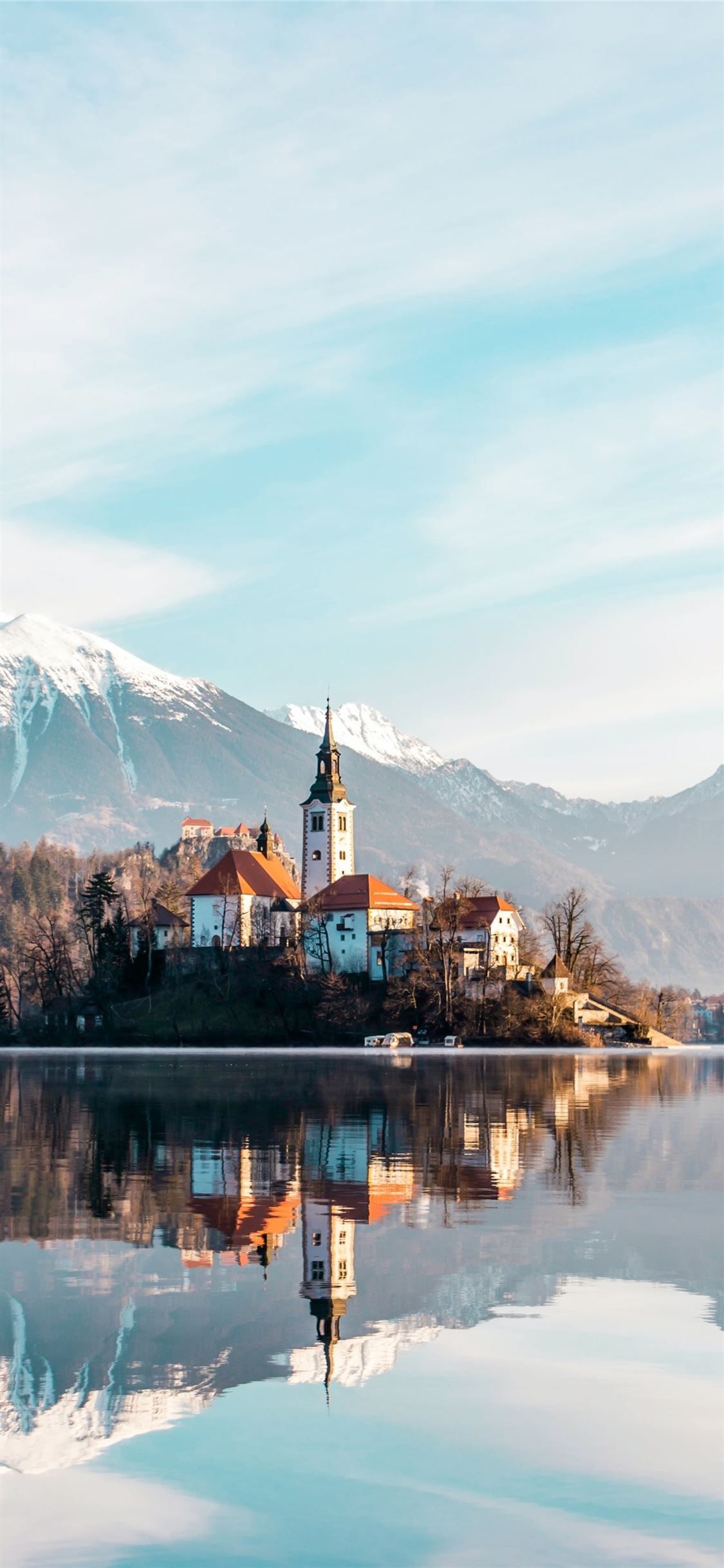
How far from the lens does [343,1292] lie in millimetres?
24375

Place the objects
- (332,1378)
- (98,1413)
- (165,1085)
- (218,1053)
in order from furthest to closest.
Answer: (218,1053)
(165,1085)
(332,1378)
(98,1413)

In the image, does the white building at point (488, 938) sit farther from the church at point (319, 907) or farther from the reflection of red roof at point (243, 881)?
the reflection of red roof at point (243, 881)

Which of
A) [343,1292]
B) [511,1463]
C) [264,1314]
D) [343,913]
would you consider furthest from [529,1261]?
[343,913]

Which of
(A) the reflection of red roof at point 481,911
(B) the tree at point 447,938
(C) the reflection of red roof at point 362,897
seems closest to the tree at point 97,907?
(C) the reflection of red roof at point 362,897

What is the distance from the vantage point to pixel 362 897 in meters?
175

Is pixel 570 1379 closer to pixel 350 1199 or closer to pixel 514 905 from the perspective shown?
pixel 350 1199

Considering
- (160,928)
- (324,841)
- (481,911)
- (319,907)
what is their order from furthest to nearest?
(324,841)
(160,928)
(319,907)
(481,911)

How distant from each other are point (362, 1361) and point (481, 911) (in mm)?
147233

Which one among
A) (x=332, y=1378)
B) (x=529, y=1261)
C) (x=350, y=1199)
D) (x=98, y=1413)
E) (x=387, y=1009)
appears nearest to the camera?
(x=98, y=1413)

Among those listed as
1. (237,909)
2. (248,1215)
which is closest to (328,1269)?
(248,1215)

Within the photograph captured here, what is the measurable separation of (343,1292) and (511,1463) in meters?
7.27

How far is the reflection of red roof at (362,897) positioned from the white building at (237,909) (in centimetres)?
650

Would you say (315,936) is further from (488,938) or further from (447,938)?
(488,938)

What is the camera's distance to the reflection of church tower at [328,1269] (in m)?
22.3
